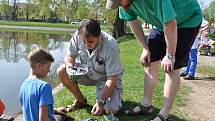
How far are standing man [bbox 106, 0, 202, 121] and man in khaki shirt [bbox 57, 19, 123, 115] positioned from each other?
0.33 m

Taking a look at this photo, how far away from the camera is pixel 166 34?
4348 millimetres

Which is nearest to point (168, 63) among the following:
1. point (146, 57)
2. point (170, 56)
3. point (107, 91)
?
point (170, 56)

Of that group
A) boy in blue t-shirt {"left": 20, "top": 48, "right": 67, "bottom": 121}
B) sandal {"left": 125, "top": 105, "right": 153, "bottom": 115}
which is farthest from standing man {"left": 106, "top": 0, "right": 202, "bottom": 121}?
boy in blue t-shirt {"left": 20, "top": 48, "right": 67, "bottom": 121}

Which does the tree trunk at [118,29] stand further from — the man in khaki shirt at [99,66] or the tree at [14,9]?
the tree at [14,9]

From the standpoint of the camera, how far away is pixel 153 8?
174 inches

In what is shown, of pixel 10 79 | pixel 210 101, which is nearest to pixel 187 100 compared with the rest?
pixel 210 101

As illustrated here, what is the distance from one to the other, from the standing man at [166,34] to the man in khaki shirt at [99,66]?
1.07ft

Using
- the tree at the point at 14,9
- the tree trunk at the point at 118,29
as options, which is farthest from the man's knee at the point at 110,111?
the tree at the point at 14,9

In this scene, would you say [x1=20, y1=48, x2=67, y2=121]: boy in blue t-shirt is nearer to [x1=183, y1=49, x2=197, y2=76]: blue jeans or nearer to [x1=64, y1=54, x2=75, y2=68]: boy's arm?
[x1=64, y1=54, x2=75, y2=68]: boy's arm

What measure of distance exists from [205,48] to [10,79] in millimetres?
8848

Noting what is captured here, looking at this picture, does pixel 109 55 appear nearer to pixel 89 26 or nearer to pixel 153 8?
pixel 89 26

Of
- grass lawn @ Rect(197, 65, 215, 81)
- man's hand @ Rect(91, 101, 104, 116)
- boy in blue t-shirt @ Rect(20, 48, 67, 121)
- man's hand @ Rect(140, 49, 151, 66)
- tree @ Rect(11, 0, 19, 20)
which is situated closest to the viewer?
boy in blue t-shirt @ Rect(20, 48, 67, 121)

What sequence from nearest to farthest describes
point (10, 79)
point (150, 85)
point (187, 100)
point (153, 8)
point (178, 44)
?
point (153, 8) → point (178, 44) → point (150, 85) → point (187, 100) → point (10, 79)

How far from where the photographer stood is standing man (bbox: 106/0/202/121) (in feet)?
14.2
